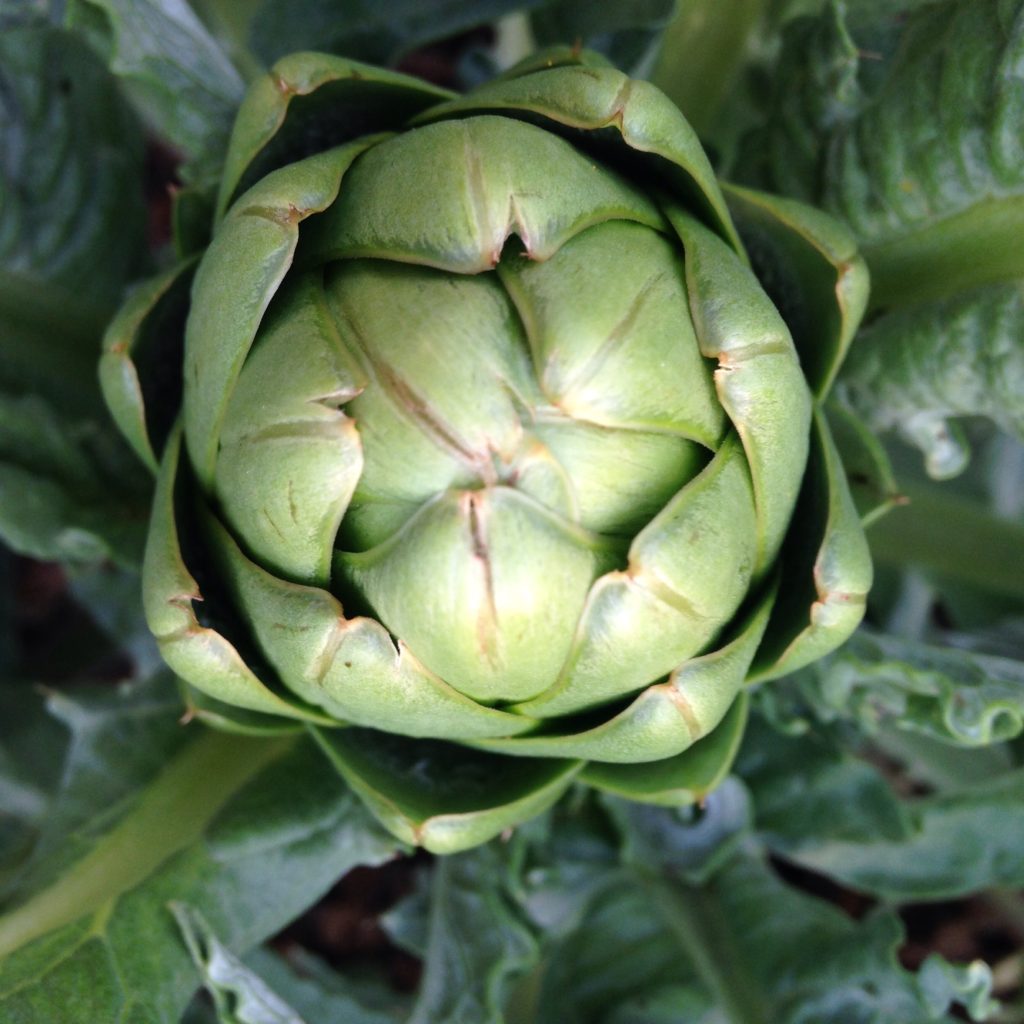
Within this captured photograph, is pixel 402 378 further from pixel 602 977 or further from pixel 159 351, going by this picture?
pixel 602 977

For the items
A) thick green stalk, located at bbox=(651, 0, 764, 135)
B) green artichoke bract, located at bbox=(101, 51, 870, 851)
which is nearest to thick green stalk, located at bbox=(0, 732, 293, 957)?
green artichoke bract, located at bbox=(101, 51, 870, 851)

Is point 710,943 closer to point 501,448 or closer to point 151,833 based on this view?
point 151,833

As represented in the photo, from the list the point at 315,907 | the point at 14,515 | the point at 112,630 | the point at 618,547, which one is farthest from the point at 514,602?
the point at 315,907

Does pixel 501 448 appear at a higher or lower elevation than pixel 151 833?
higher

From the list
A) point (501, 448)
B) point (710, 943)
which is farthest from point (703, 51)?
point (710, 943)

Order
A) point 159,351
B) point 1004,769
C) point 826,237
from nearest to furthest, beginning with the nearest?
point 826,237 → point 159,351 → point 1004,769

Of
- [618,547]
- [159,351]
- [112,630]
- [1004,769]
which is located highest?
[159,351]

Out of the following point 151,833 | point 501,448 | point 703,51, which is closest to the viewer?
point 501,448
